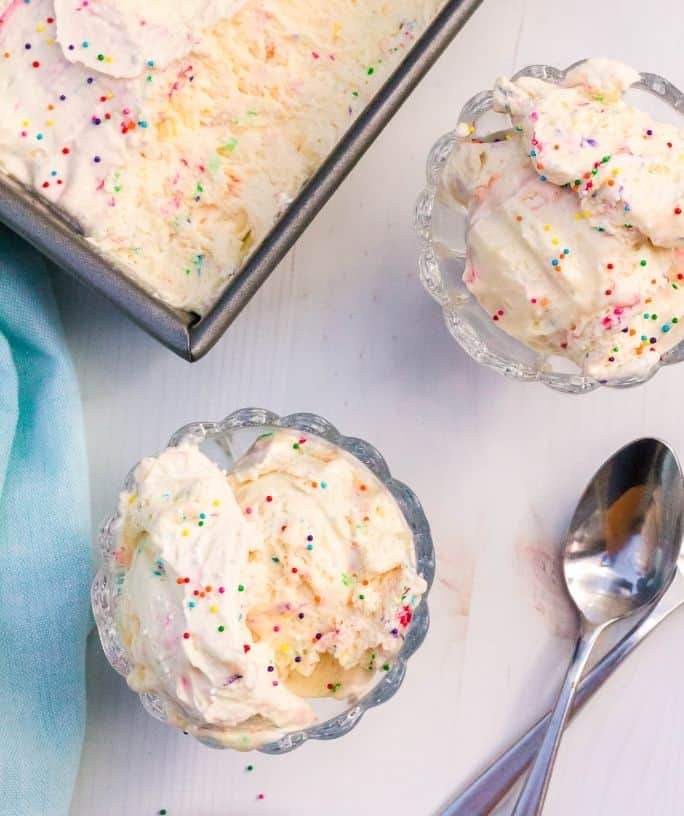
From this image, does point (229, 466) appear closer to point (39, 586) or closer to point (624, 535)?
point (39, 586)

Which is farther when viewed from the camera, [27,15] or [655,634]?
[655,634]

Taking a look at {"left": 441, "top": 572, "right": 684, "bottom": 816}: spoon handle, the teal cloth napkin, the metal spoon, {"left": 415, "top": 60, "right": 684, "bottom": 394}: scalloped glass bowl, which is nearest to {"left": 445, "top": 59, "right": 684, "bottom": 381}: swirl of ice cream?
{"left": 415, "top": 60, "right": 684, "bottom": 394}: scalloped glass bowl

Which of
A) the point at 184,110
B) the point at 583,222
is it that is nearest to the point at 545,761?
the point at 583,222

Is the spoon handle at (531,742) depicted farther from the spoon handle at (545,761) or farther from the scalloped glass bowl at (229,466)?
the scalloped glass bowl at (229,466)

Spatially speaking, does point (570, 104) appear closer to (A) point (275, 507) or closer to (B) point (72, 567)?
(A) point (275, 507)

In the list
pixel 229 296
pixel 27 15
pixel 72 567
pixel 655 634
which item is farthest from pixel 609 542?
pixel 27 15

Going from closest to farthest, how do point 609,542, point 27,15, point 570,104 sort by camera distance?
point 570,104, point 27,15, point 609,542

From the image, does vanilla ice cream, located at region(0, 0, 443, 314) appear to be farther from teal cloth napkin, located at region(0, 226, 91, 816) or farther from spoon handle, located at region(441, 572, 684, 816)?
spoon handle, located at region(441, 572, 684, 816)
